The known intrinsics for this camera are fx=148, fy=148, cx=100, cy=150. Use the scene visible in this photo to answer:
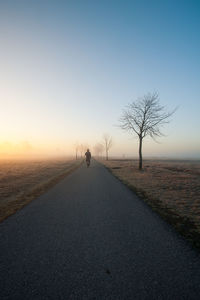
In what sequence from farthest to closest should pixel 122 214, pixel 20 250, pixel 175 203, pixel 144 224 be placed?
pixel 175 203
pixel 122 214
pixel 144 224
pixel 20 250

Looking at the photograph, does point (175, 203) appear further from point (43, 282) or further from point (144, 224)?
point (43, 282)

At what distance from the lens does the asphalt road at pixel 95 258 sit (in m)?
2.27

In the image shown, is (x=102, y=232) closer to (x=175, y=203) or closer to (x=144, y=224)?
(x=144, y=224)

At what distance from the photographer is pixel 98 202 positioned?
6.84m

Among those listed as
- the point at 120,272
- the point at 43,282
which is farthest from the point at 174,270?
the point at 43,282

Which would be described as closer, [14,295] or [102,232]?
[14,295]

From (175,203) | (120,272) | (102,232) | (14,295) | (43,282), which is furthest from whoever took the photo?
(175,203)

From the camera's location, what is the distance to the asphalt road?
2.27m

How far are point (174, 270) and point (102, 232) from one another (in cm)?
192

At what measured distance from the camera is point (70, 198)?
7.53 metres

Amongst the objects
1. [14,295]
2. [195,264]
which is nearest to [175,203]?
[195,264]

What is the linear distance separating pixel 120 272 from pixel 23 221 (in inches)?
144

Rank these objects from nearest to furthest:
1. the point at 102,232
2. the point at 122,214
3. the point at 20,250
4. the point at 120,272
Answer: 1. the point at 120,272
2. the point at 20,250
3. the point at 102,232
4. the point at 122,214

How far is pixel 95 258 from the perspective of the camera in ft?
9.93
